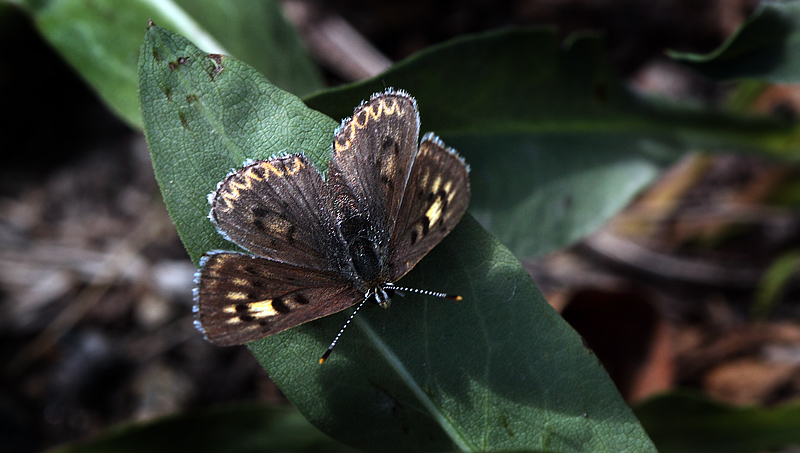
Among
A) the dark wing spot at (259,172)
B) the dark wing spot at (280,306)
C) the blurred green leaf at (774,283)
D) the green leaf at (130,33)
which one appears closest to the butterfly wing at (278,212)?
the dark wing spot at (259,172)

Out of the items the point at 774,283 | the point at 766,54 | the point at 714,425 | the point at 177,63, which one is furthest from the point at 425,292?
the point at 774,283

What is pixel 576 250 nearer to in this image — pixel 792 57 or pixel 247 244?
pixel 792 57

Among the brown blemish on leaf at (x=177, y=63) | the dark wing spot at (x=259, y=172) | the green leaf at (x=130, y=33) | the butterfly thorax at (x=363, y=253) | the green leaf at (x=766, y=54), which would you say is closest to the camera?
the brown blemish on leaf at (x=177, y=63)

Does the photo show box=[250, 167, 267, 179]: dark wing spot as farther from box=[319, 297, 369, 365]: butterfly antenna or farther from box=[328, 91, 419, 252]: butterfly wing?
box=[319, 297, 369, 365]: butterfly antenna

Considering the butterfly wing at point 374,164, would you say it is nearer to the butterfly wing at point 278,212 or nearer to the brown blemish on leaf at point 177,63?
the butterfly wing at point 278,212

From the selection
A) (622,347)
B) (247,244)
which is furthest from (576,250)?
(247,244)
